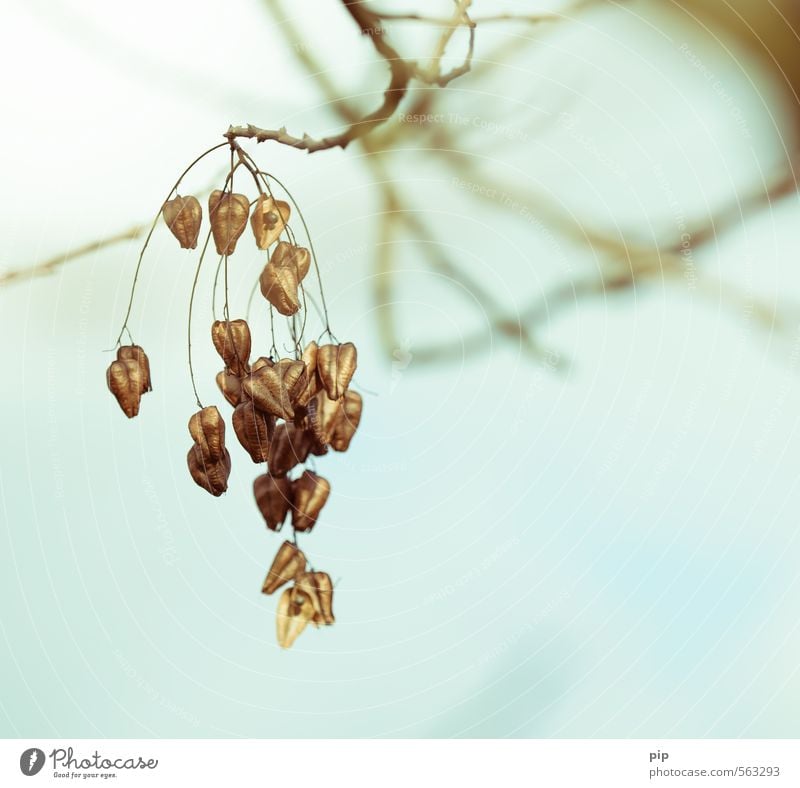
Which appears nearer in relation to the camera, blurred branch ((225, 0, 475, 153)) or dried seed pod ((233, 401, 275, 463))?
dried seed pod ((233, 401, 275, 463))

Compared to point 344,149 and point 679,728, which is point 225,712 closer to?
point 679,728

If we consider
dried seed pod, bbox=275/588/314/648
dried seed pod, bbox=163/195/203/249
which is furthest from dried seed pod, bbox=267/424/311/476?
dried seed pod, bbox=163/195/203/249

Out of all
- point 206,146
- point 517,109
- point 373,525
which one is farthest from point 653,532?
point 206,146

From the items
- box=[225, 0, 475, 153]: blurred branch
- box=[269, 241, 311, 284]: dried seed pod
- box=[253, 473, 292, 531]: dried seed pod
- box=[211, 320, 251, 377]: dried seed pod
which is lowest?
box=[253, 473, 292, 531]: dried seed pod

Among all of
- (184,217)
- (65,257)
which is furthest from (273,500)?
(65,257)

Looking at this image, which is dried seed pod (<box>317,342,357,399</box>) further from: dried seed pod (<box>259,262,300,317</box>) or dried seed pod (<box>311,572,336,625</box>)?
dried seed pod (<box>311,572,336,625</box>)

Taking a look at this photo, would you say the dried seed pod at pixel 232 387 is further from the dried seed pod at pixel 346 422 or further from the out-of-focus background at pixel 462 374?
the out-of-focus background at pixel 462 374

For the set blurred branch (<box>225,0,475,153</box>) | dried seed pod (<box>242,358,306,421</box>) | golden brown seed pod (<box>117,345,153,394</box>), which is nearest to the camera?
dried seed pod (<box>242,358,306,421</box>)

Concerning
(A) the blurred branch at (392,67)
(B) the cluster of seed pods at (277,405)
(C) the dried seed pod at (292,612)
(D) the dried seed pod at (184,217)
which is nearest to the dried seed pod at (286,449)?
(B) the cluster of seed pods at (277,405)
